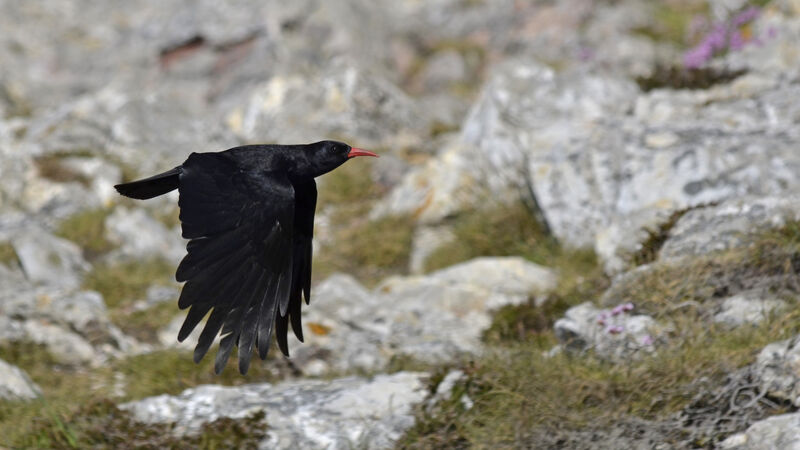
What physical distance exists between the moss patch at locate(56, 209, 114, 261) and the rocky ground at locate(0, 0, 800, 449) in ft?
0.14

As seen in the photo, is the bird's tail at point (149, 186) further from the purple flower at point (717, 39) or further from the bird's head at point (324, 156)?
the purple flower at point (717, 39)

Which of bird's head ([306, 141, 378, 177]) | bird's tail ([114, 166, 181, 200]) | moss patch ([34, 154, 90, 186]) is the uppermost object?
moss patch ([34, 154, 90, 186])

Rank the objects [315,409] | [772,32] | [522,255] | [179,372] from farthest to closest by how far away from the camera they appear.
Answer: [772,32], [522,255], [179,372], [315,409]

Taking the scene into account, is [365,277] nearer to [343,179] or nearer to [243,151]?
[343,179]

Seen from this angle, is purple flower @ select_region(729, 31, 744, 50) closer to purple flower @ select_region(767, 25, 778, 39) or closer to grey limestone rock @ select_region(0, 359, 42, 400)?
purple flower @ select_region(767, 25, 778, 39)

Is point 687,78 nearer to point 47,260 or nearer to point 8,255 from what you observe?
point 47,260

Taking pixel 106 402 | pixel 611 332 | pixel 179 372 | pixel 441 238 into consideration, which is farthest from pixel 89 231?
pixel 611 332

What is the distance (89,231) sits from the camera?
39.6 feet

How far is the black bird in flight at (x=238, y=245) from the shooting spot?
4770mm

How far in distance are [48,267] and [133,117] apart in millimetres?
5140

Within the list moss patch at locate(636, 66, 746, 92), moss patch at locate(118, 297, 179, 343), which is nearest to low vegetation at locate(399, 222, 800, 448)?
moss patch at locate(118, 297, 179, 343)

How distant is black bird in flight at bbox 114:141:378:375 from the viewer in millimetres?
4770

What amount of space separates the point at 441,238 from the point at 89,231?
449cm

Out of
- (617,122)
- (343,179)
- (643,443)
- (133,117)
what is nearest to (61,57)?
(133,117)
